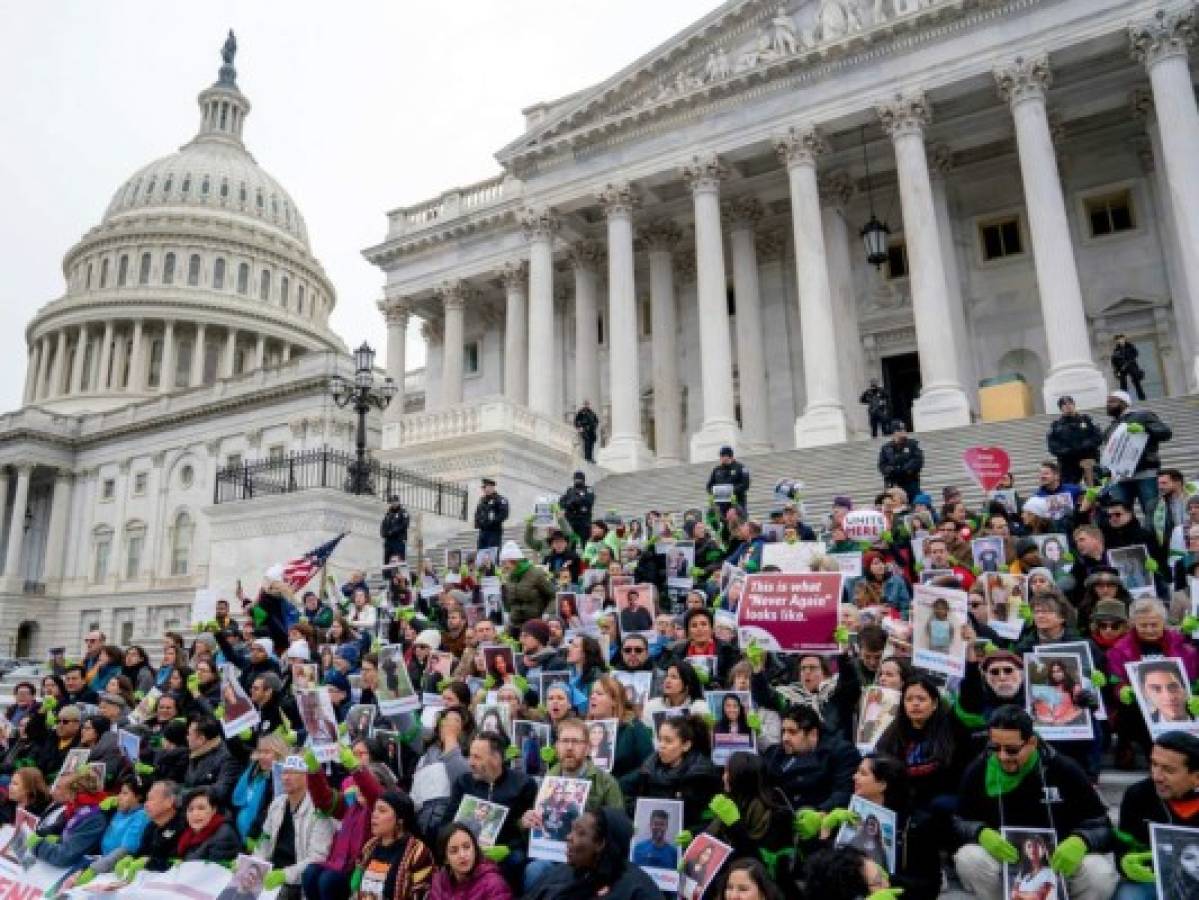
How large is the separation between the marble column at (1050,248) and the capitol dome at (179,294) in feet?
200

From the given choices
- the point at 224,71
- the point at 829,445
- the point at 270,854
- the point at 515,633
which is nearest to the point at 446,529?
the point at 829,445

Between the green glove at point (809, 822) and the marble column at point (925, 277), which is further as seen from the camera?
the marble column at point (925, 277)

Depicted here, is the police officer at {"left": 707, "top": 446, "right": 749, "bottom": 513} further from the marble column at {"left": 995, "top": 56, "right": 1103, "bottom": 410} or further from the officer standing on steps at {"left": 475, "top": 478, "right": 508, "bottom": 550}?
the marble column at {"left": 995, "top": 56, "right": 1103, "bottom": 410}

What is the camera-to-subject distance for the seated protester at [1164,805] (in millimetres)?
4695

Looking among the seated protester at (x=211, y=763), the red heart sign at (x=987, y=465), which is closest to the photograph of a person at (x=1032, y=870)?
the seated protester at (x=211, y=763)

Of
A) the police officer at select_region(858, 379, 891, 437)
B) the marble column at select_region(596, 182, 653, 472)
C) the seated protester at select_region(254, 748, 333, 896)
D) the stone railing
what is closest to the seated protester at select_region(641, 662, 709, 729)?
the seated protester at select_region(254, 748, 333, 896)

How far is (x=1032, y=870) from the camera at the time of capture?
4.93 meters

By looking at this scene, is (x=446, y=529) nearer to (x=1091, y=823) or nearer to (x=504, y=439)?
(x=504, y=439)

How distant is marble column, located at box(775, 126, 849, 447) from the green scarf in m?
19.8

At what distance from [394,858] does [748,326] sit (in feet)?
87.0

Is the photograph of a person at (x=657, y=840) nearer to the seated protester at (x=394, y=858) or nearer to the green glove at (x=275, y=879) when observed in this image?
the seated protester at (x=394, y=858)

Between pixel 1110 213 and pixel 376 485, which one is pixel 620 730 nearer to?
pixel 376 485

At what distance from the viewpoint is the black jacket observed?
17.2 feet

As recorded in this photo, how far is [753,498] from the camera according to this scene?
21078 millimetres
